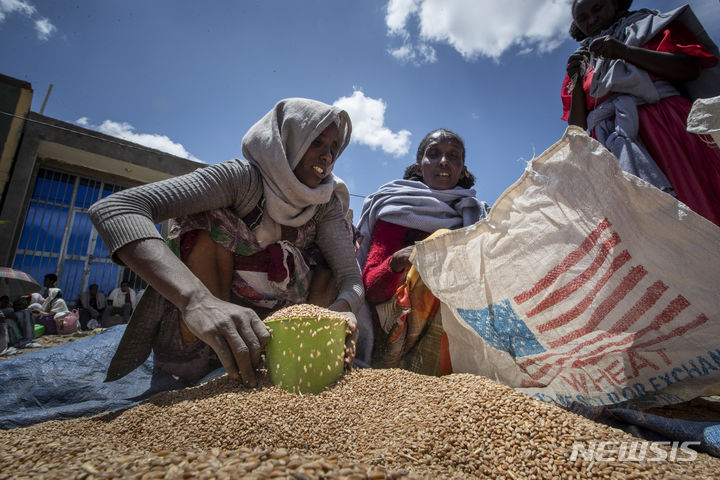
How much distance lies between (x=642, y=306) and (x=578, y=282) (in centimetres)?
20

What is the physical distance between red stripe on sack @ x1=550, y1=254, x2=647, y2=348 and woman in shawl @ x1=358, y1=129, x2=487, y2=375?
2.02 feet

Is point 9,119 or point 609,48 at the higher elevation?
point 9,119

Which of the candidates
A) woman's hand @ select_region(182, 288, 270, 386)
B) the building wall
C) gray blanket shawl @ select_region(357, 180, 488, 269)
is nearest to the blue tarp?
woman's hand @ select_region(182, 288, 270, 386)

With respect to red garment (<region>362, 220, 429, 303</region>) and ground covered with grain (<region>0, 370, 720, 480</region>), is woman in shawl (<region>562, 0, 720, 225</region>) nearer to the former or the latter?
red garment (<region>362, 220, 429, 303</region>)

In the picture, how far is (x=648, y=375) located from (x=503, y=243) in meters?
0.65

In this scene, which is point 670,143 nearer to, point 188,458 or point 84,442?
point 188,458

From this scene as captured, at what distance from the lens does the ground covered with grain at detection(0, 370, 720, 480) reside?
785mm

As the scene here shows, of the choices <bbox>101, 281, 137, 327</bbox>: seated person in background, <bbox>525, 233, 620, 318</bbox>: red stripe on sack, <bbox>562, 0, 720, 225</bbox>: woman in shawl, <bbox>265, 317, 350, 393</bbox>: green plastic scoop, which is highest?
<bbox>562, 0, 720, 225</bbox>: woman in shawl

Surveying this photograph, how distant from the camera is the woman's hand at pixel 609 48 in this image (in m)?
1.99

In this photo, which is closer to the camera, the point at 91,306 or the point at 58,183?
the point at 91,306

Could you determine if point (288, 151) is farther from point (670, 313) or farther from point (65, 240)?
point (65, 240)

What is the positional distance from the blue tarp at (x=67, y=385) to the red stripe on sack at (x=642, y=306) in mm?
2068

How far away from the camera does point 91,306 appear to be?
8.34m

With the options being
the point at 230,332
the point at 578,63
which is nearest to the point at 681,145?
the point at 578,63
